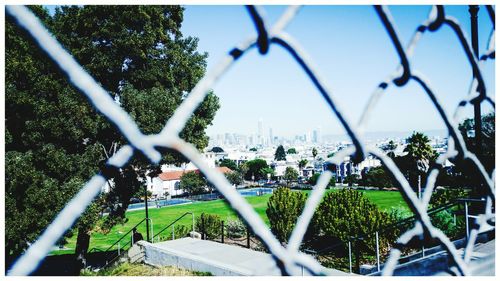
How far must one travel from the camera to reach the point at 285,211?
18.1 m

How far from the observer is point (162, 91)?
11.5 meters

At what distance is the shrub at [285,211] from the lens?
17969 mm

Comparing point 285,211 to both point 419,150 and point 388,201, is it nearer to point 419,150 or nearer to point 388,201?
point 419,150

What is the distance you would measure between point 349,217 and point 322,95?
15990mm

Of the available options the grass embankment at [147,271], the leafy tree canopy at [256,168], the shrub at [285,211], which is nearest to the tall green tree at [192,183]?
the leafy tree canopy at [256,168]

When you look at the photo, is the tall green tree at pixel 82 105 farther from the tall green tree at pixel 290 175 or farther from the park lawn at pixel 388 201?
the tall green tree at pixel 290 175

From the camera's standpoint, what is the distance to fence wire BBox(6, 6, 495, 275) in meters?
0.43

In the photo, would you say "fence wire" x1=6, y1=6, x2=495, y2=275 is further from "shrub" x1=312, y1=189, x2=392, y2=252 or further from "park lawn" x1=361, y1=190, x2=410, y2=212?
"park lawn" x1=361, y1=190, x2=410, y2=212

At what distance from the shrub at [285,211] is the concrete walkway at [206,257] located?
609 cm

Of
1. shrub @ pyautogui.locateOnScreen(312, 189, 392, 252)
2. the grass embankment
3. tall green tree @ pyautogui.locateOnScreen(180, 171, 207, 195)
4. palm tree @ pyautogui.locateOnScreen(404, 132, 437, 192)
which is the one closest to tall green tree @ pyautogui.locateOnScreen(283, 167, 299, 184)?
tall green tree @ pyautogui.locateOnScreen(180, 171, 207, 195)

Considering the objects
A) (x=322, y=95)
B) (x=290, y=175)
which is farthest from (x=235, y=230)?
(x=290, y=175)

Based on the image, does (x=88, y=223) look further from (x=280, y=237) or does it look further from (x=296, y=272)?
(x=296, y=272)

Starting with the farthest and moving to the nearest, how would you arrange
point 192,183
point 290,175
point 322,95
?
point 290,175 → point 192,183 → point 322,95

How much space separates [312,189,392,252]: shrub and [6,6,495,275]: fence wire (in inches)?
574
